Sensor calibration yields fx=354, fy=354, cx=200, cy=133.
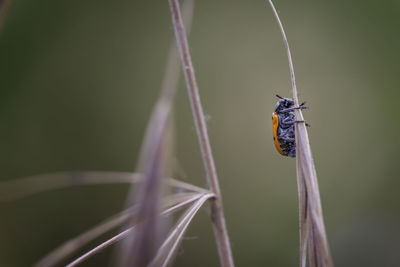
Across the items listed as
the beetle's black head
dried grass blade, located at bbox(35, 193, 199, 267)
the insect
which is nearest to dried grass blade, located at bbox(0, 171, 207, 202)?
dried grass blade, located at bbox(35, 193, 199, 267)

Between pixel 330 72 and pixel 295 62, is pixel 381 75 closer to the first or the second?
pixel 330 72

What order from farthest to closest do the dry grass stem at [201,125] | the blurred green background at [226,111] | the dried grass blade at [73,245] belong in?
the blurred green background at [226,111] < the dry grass stem at [201,125] < the dried grass blade at [73,245]

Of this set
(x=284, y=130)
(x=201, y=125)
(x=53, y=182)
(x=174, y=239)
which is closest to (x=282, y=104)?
(x=284, y=130)

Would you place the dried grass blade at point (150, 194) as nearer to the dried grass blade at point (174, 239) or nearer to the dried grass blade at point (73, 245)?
the dried grass blade at point (73, 245)

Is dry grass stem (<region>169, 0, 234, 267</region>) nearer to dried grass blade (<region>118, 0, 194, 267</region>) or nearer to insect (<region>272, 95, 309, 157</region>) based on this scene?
dried grass blade (<region>118, 0, 194, 267</region>)

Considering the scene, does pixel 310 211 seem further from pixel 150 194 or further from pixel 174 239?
pixel 150 194

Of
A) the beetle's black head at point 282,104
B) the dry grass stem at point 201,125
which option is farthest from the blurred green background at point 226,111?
the dry grass stem at point 201,125
